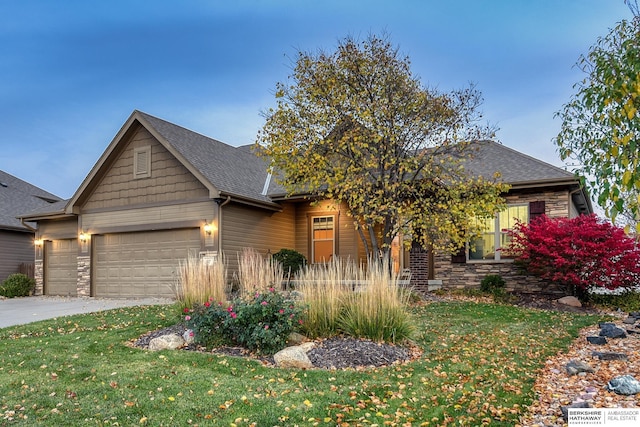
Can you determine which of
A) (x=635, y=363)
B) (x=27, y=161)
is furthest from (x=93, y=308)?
(x=27, y=161)

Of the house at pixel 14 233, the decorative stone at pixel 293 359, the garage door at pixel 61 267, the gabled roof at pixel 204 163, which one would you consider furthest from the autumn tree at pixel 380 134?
the house at pixel 14 233

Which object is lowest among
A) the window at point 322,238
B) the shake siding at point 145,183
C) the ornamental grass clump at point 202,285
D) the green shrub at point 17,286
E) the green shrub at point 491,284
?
the green shrub at point 17,286

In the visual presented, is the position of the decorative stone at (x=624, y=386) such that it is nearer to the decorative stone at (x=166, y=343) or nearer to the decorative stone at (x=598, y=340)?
the decorative stone at (x=598, y=340)

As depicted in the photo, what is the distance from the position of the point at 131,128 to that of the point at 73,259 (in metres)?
5.18

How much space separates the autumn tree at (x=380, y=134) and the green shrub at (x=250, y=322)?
4202 millimetres

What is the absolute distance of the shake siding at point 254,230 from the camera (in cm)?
1324

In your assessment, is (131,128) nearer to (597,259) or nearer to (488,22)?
(488,22)

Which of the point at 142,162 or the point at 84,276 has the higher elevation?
Answer: the point at 142,162

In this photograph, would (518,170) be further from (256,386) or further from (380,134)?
(256,386)

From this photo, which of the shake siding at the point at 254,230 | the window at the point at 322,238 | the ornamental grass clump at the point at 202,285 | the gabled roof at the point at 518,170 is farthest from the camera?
the window at the point at 322,238

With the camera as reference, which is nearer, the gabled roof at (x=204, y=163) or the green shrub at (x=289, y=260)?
the gabled roof at (x=204, y=163)

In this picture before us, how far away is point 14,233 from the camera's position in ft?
64.3

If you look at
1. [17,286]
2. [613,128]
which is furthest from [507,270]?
[17,286]

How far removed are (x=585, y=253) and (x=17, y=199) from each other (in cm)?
2170
